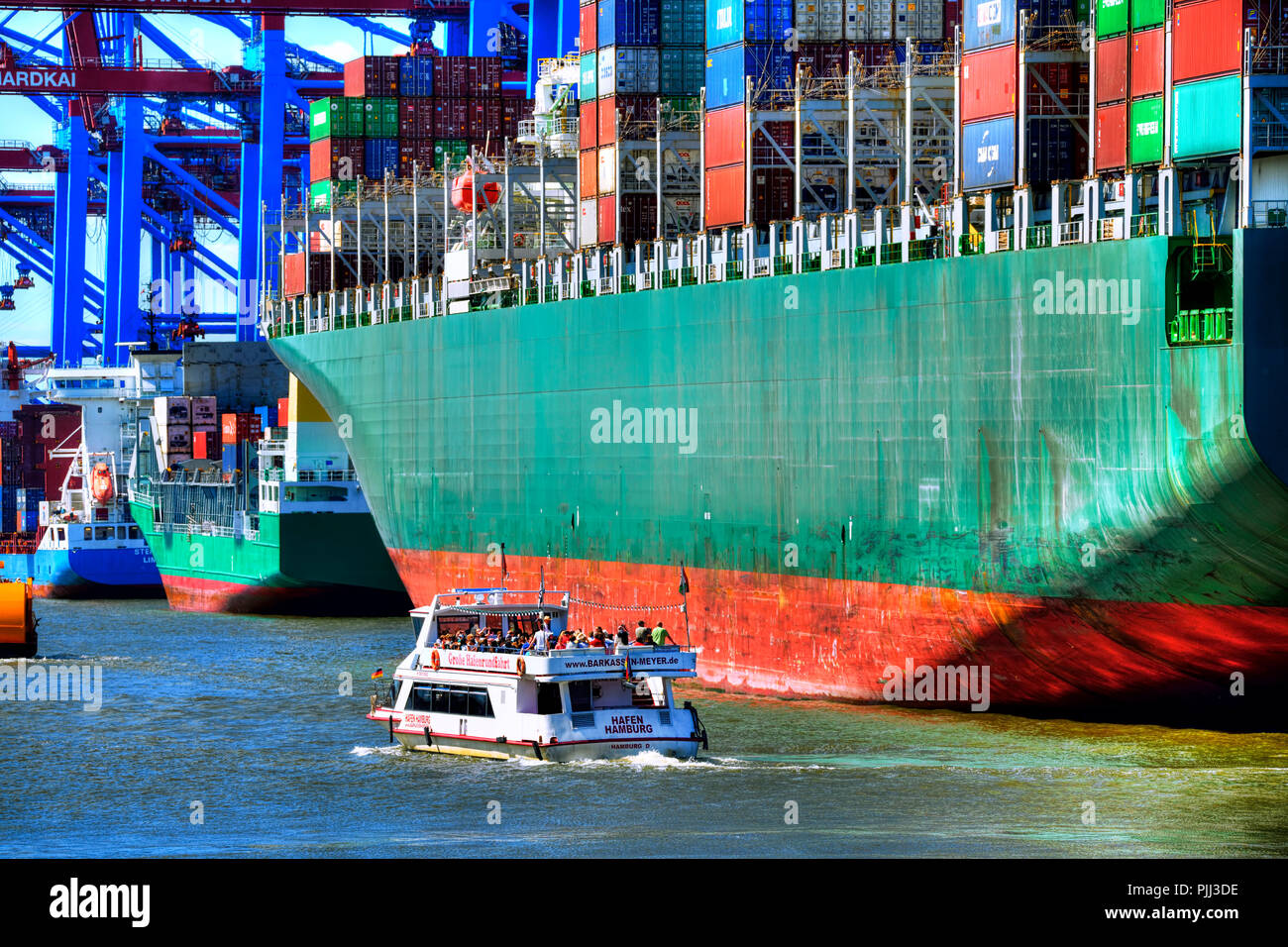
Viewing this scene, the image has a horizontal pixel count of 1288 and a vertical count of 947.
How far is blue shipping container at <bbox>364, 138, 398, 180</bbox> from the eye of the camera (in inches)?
3068

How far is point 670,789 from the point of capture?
32.0m

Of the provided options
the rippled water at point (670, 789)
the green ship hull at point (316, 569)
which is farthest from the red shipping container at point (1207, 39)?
the green ship hull at point (316, 569)

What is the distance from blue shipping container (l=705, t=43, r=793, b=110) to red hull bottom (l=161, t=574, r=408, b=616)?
32.5 meters

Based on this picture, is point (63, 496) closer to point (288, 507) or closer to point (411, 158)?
point (288, 507)

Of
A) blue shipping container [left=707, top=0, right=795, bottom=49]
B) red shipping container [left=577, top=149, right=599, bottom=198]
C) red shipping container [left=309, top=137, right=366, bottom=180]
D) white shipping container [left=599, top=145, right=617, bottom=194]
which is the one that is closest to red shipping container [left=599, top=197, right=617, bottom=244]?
white shipping container [left=599, top=145, right=617, bottom=194]

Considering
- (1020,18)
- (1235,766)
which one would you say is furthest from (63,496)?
(1235,766)

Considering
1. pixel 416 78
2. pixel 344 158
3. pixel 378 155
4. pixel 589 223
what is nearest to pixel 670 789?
pixel 589 223

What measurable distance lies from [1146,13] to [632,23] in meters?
22.7

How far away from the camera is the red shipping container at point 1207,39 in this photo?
33.6m

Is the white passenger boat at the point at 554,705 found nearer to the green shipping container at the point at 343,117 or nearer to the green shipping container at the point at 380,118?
→ the green shipping container at the point at 380,118

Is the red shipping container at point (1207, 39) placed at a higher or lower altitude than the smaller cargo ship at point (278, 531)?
higher

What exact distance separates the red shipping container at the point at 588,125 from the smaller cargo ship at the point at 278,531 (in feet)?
61.7
